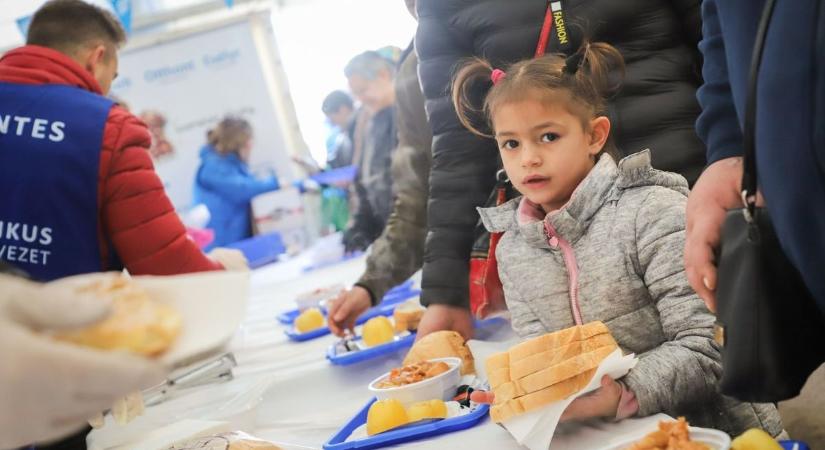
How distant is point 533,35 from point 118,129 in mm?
1044

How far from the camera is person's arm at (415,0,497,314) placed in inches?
65.1

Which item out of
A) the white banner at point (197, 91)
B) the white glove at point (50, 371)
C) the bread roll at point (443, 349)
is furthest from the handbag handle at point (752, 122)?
the white banner at point (197, 91)

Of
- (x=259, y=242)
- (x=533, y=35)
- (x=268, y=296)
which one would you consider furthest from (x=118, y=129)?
(x=259, y=242)

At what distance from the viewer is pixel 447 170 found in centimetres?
179

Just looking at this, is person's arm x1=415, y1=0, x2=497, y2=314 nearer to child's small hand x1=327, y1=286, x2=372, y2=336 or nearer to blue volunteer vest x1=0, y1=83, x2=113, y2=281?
child's small hand x1=327, y1=286, x2=372, y2=336

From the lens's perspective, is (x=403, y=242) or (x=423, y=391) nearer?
(x=423, y=391)

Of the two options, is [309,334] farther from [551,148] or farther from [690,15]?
[690,15]

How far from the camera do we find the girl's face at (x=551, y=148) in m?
1.34

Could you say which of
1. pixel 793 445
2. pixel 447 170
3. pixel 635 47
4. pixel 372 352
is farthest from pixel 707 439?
pixel 372 352

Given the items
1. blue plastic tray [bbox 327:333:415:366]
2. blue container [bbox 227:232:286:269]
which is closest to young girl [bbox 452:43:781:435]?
blue plastic tray [bbox 327:333:415:366]

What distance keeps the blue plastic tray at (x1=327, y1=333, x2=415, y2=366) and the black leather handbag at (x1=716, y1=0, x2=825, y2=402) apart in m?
1.19

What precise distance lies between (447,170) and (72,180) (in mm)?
844

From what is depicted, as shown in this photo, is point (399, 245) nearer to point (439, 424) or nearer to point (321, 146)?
point (439, 424)

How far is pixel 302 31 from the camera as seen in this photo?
8070mm
